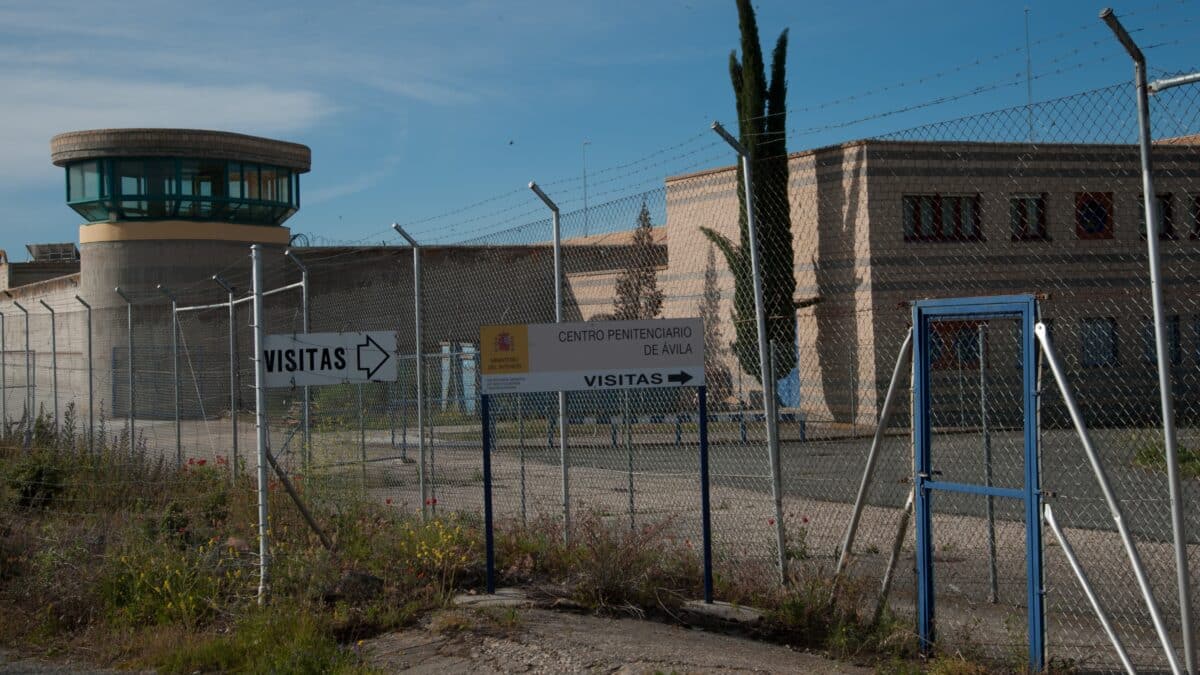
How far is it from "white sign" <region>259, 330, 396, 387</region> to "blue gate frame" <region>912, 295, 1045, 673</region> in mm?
4053

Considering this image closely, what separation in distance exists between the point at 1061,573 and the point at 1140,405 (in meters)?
1.64

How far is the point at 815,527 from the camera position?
468 inches

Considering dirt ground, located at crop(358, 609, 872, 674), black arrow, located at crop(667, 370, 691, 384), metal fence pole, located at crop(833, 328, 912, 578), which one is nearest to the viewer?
dirt ground, located at crop(358, 609, 872, 674)

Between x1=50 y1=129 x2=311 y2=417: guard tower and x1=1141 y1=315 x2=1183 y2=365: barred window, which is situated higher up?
x1=50 y1=129 x2=311 y2=417: guard tower

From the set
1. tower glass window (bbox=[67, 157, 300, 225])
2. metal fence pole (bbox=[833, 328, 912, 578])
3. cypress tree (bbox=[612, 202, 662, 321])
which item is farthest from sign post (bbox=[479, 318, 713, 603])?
tower glass window (bbox=[67, 157, 300, 225])

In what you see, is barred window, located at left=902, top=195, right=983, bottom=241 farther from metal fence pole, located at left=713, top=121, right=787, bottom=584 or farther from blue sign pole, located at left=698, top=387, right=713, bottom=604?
blue sign pole, located at left=698, top=387, right=713, bottom=604

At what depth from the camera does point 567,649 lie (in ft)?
21.4

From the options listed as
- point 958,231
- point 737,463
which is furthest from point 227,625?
point 737,463

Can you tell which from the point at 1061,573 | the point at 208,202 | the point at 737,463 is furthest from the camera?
the point at 208,202

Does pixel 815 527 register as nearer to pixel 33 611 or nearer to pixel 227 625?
pixel 227 625

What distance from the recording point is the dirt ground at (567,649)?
6.29 metres

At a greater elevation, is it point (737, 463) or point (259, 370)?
point (259, 370)

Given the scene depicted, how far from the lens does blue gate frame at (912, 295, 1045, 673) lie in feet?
19.6

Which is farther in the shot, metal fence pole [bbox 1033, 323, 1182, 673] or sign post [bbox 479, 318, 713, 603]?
sign post [bbox 479, 318, 713, 603]
